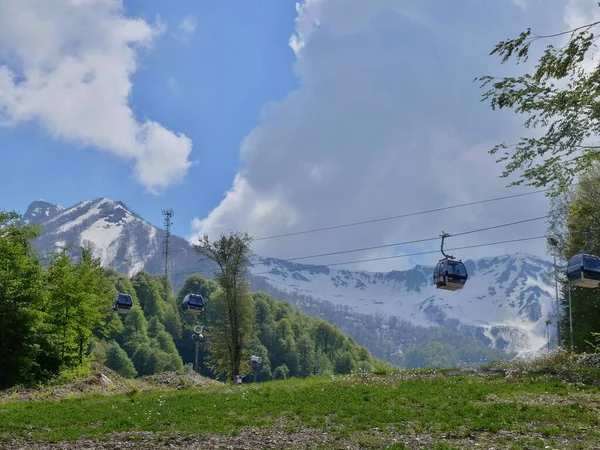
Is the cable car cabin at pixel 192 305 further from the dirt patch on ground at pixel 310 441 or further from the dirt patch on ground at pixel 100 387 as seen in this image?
the dirt patch on ground at pixel 310 441

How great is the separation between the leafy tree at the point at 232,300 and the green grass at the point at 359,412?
2918 cm

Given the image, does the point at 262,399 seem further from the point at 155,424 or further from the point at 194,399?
the point at 155,424

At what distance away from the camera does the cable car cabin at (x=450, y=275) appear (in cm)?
4053

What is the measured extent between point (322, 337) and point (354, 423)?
160 meters

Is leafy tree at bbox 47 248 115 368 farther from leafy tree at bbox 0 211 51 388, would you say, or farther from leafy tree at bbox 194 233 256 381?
leafy tree at bbox 194 233 256 381

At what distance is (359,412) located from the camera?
66.8 feet

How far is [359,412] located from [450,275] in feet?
71.7

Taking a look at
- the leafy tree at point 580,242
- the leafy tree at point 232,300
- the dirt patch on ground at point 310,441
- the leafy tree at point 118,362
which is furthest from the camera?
the leafy tree at point 118,362

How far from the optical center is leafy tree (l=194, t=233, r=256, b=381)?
5612 cm

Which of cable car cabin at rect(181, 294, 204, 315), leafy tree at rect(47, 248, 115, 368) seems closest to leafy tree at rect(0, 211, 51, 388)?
leafy tree at rect(47, 248, 115, 368)

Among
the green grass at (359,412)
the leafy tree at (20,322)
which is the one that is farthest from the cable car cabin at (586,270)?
the leafy tree at (20,322)

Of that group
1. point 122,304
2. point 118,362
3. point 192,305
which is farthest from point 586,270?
point 118,362

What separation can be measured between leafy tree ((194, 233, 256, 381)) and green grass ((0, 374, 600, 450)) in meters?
29.2

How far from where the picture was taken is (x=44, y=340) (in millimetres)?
39250
